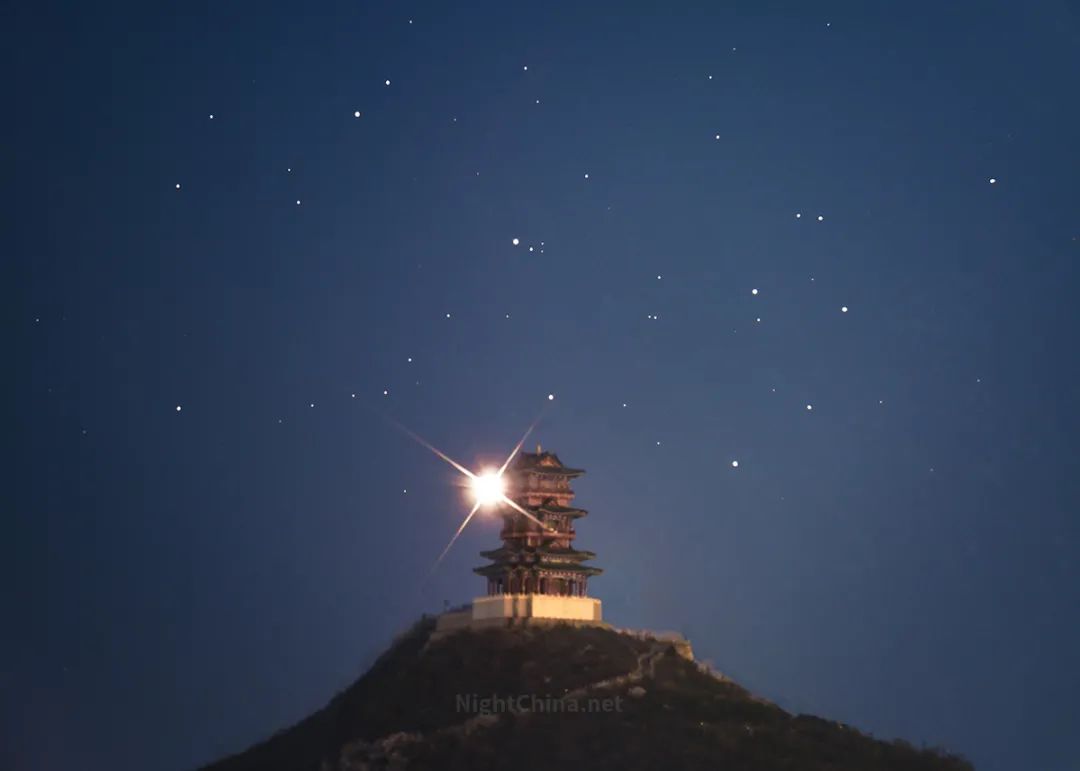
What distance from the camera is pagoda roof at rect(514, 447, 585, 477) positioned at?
260 feet

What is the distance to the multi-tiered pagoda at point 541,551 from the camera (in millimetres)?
75625

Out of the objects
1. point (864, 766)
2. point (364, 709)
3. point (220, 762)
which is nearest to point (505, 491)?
point (364, 709)

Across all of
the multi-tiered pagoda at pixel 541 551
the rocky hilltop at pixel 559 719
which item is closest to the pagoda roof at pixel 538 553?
the multi-tiered pagoda at pixel 541 551

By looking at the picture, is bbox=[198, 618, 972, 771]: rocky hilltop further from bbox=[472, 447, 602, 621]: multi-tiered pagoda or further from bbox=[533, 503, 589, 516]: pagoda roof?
bbox=[533, 503, 589, 516]: pagoda roof

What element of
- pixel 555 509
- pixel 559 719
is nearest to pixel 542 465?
pixel 555 509

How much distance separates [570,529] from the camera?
79.2m

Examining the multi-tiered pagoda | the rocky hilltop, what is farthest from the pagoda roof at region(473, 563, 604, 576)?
the rocky hilltop

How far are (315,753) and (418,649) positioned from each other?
28.4 ft

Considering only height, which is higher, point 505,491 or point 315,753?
point 505,491

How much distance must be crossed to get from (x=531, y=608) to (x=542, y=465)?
348 inches

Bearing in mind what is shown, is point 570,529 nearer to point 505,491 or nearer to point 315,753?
point 505,491

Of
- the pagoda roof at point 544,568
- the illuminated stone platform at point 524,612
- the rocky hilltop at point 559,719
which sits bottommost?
the rocky hilltop at point 559,719

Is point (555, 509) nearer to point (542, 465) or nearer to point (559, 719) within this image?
point (542, 465)

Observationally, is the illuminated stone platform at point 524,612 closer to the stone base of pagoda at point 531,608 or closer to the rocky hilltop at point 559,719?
the stone base of pagoda at point 531,608
